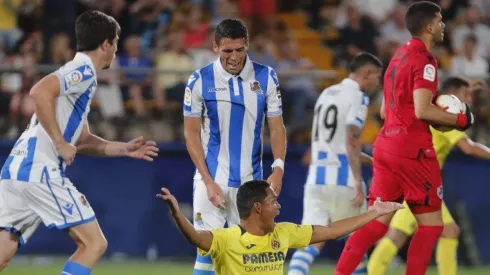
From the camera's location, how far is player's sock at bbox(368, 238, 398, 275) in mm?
10148

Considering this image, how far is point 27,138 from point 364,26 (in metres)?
9.33

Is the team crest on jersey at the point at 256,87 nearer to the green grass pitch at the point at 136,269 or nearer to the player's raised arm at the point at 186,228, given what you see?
the player's raised arm at the point at 186,228

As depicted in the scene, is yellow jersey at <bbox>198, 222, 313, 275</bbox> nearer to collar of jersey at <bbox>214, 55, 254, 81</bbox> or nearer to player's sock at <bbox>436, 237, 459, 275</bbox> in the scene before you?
collar of jersey at <bbox>214, 55, 254, 81</bbox>

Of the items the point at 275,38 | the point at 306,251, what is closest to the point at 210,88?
the point at 306,251

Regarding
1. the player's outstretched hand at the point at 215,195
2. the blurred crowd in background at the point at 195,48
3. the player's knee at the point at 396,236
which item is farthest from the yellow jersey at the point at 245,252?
the blurred crowd in background at the point at 195,48

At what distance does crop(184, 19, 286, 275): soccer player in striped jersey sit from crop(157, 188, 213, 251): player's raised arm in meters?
0.81

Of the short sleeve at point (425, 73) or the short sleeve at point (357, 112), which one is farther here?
the short sleeve at point (357, 112)

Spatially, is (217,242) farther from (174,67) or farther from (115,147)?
(174,67)

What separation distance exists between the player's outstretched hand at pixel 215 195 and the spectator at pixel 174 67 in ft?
19.4

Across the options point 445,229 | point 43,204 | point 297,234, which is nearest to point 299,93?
point 445,229

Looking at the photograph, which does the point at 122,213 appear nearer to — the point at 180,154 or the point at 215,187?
the point at 180,154

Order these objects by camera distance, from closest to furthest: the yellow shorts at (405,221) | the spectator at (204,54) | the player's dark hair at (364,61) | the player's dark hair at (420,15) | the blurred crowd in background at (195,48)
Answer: the player's dark hair at (420,15) → the yellow shorts at (405,221) → the player's dark hair at (364,61) → the blurred crowd in background at (195,48) → the spectator at (204,54)

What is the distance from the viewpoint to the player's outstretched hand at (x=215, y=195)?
8.73m

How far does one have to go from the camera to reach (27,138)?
336 inches
